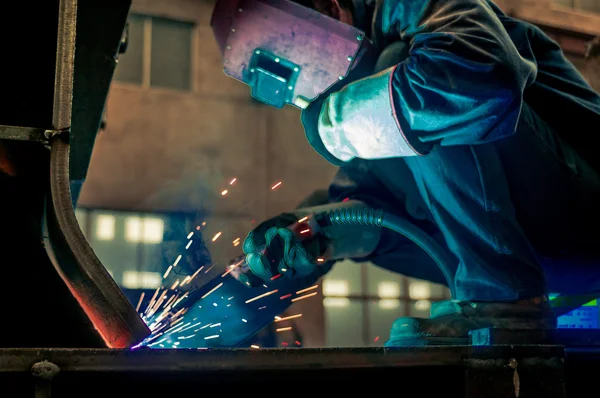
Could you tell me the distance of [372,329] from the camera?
7809 mm

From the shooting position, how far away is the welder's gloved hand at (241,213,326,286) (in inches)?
78.3

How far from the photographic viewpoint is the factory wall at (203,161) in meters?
7.35

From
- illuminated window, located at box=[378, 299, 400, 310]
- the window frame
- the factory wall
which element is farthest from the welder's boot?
the window frame

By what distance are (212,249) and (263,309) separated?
4.91 metres

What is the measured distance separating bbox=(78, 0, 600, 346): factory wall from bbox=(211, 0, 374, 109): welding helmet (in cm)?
537

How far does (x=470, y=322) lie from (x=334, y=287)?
6269mm

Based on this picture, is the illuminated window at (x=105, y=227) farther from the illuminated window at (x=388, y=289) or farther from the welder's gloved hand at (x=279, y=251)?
the welder's gloved hand at (x=279, y=251)

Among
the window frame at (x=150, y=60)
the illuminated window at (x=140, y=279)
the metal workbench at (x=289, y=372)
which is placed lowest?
the metal workbench at (x=289, y=372)

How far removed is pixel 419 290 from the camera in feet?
27.1

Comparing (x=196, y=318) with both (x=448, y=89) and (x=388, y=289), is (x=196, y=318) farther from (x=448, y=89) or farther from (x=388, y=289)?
(x=388, y=289)

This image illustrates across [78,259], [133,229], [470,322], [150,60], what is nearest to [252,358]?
[78,259]

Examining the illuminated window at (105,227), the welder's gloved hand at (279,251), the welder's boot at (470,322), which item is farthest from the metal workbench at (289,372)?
the illuminated window at (105,227)

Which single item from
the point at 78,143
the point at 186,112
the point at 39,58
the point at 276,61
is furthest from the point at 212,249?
the point at 39,58

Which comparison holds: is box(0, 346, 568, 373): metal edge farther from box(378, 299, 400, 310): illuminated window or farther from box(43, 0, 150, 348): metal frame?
box(378, 299, 400, 310): illuminated window
